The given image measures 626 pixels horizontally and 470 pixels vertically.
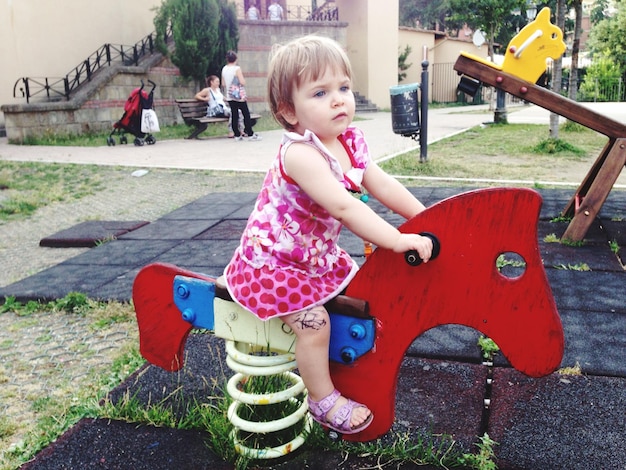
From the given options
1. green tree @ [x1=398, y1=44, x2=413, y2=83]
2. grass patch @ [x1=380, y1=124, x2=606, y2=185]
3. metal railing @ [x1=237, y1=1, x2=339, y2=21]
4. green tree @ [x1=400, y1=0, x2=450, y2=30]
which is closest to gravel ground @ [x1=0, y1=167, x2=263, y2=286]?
grass patch @ [x1=380, y1=124, x2=606, y2=185]

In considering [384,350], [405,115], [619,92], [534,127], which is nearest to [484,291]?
[384,350]

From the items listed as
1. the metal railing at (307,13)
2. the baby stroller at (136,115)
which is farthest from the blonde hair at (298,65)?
the metal railing at (307,13)

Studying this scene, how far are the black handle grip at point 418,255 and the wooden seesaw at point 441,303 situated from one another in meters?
0.01

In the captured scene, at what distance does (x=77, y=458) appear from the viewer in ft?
6.09

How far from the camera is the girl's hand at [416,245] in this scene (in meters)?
1.54

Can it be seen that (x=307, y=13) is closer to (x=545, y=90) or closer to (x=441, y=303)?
(x=545, y=90)

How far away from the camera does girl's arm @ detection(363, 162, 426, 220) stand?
1.84 m

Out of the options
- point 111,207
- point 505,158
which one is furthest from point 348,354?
point 505,158

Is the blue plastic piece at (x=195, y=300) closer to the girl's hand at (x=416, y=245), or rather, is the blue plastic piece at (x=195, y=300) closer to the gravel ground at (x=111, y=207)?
the girl's hand at (x=416, y=245)

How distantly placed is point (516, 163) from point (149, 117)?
641 centimetres

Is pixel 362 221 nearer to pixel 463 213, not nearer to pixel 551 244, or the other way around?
pixel 463 213

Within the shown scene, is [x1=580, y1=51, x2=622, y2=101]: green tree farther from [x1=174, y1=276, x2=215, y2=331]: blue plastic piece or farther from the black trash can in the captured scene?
[x1=174, y1=276, x2=215, y2=331]: blue plastic piece

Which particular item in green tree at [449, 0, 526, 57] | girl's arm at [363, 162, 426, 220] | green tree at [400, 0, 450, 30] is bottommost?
girl's arm at [363, 162, 426, 220]

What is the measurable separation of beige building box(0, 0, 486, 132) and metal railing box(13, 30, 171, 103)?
0.12 m
